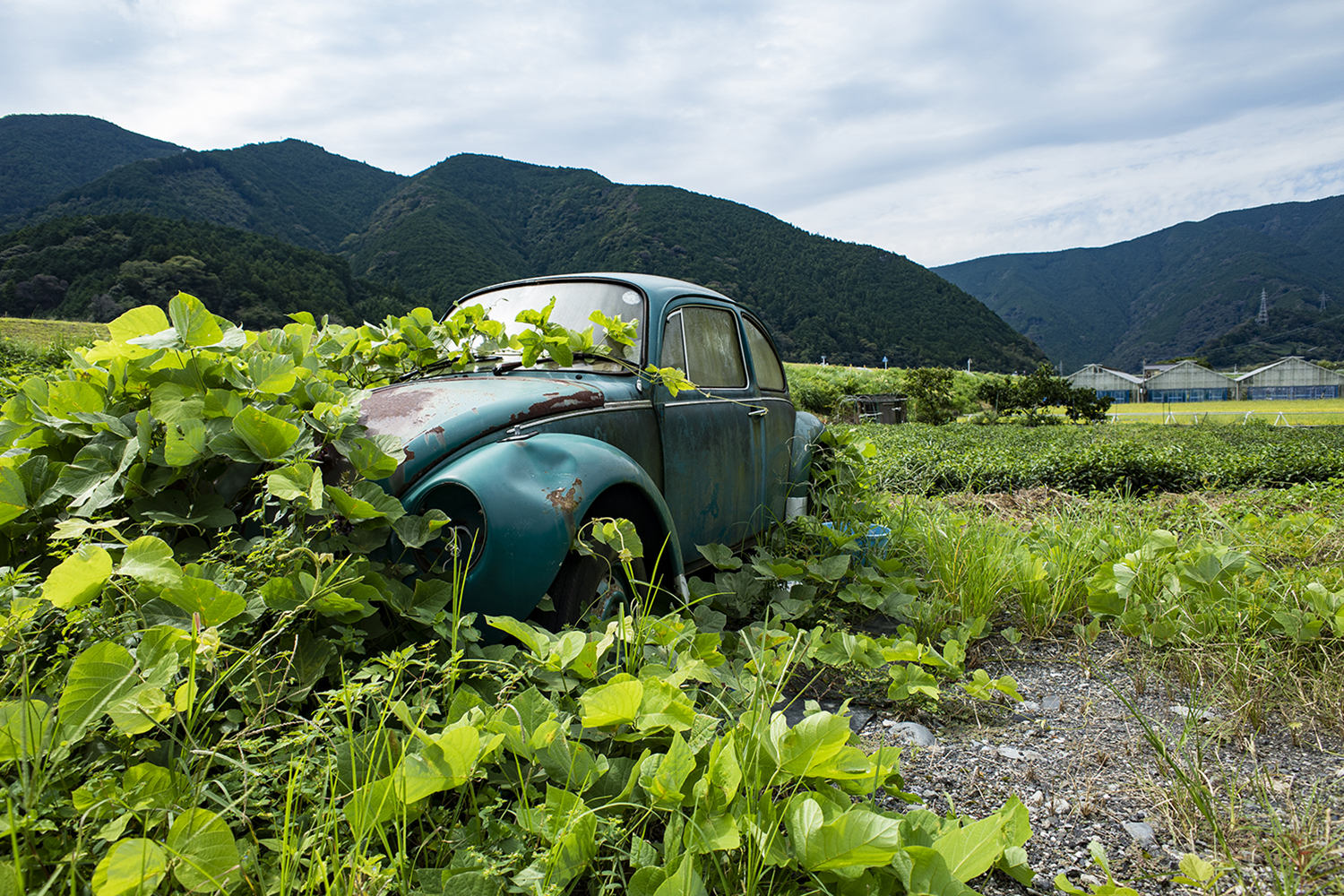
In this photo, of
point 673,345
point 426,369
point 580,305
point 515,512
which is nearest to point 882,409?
point 673,345

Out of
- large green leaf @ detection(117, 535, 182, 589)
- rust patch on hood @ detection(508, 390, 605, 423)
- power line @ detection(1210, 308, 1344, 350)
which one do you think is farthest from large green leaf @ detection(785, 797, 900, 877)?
power line @ detection(1210, 308, 1344, 350)

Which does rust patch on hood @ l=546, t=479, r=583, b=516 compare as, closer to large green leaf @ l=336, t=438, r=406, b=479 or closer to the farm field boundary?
large green leaf @ l=336, t=438, r=406, b=479

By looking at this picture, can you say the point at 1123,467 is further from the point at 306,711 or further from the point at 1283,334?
the point at 1283,334

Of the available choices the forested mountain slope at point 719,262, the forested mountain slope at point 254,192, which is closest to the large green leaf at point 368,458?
the forested mountain slope at point 719,262

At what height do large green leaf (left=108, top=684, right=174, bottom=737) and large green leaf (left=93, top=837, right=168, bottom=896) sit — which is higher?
large green leaf (left=108, top=684, right=174, bottom=737)

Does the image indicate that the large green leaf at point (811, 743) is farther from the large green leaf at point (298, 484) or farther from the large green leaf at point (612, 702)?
the large green leaf at point (298, 484)

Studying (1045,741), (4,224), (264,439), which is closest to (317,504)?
(264,439)

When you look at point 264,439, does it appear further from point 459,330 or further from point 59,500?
point 459,330

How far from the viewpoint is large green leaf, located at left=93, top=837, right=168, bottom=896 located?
0.92 m

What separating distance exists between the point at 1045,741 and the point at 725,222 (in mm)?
87811

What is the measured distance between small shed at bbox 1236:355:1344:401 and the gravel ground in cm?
7877

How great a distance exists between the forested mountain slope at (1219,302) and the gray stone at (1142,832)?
442 feet

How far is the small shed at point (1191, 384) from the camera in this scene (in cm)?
6638

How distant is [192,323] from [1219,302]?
587 ft
